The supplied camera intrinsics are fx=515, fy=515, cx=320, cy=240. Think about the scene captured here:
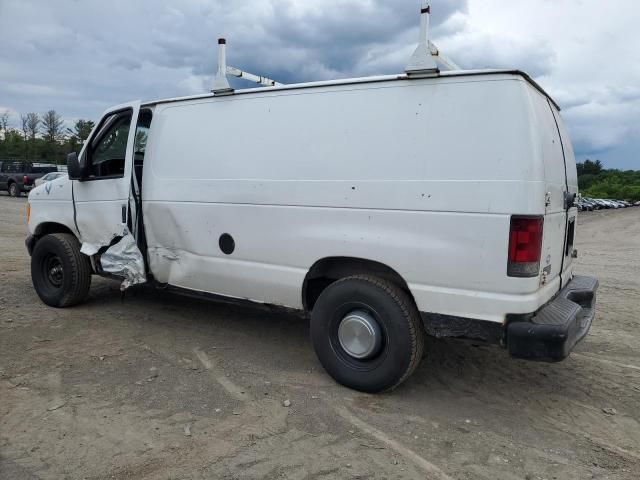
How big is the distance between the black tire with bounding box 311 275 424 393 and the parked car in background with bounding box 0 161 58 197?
2680 cm

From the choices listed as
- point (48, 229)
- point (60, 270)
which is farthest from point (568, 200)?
point (48, 229)

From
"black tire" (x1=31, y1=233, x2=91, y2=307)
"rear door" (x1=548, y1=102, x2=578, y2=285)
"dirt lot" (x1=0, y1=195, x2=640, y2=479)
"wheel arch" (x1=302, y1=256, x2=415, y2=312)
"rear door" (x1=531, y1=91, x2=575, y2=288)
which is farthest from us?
"black tire" (x1=31, y1=233, x2=91, y2=307)

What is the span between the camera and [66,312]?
5.79m

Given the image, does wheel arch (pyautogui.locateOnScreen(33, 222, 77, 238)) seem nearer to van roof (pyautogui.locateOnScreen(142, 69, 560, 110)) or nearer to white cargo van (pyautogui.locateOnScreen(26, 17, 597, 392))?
white cargo van (pyautogui.locateOnScreen(26, 17, 597, 392))

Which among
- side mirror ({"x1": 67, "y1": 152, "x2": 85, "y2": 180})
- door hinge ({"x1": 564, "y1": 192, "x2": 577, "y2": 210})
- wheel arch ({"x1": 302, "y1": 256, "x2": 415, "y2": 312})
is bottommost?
wheel arch ({"x1": 302, "y1": 256, "x2": 415, "y2": 312})

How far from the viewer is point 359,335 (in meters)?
3.85

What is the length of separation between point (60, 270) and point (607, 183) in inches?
3746

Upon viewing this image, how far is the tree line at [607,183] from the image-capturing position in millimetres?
76312

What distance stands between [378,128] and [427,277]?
3.74 ft

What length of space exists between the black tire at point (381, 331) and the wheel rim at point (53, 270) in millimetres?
3525

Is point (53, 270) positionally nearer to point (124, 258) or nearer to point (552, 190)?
point (124, 258)

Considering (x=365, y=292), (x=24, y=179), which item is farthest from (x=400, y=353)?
(x=24, y=179)

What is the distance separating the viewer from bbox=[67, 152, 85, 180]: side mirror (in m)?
5.46

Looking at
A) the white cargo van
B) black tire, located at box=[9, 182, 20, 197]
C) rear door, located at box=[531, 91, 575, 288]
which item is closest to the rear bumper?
the white cargo van
